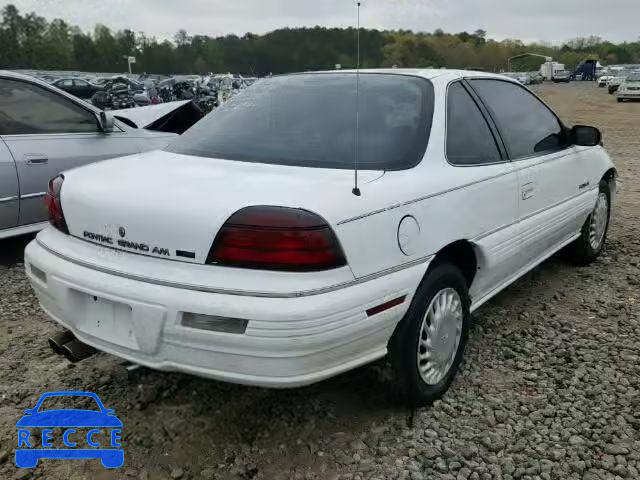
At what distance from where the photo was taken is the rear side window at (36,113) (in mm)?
4812

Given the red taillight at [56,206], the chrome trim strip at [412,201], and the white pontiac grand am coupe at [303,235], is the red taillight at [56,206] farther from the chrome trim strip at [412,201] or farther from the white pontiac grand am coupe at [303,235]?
the chrome trim strip at [412,201]

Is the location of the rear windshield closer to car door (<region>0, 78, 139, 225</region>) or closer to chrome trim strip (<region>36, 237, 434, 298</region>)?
chrome trim strip (<region>36, 237, 434, 298</region>)

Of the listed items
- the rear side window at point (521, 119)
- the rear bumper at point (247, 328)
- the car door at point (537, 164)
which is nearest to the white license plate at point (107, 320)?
the rear bumper at point (247, 328)

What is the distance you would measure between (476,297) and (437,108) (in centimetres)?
97

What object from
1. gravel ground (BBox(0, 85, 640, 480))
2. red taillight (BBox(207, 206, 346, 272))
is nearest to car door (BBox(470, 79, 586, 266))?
gravel ground (BBox(0, 85, 640, 480))

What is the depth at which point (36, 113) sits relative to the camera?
16.4ft

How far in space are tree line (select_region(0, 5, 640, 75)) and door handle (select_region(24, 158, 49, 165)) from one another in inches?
75.6

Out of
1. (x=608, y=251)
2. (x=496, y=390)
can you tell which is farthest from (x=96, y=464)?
(x=608, y=251)

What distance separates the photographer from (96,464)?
2398 millimetres

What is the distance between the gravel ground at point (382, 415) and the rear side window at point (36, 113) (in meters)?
1.82

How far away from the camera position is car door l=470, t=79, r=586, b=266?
3434 mm

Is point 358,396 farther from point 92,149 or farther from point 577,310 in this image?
point 92,149

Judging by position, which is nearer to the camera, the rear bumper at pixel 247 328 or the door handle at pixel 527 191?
the rear bumper at pixel 247 328

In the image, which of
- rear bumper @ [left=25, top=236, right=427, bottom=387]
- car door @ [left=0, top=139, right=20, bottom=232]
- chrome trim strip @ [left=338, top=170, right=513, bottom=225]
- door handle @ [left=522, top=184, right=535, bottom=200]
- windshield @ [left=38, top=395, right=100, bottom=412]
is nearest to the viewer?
rear bumper @ [left=25, top=236, right=427, bottom=387]
